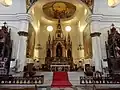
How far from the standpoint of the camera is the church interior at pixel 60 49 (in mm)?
9797

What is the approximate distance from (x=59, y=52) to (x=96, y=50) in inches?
182

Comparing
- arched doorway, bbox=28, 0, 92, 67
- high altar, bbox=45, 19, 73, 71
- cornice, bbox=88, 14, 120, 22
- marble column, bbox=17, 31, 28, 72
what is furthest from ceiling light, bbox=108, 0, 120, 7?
marble column, bbox=17, 31, 28, 72

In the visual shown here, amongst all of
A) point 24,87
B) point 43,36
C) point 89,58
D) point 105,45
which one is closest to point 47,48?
point 43,36

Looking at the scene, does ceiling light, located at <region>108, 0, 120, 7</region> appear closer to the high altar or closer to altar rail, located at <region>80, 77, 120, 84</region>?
the high altar

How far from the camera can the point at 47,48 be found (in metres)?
16.7

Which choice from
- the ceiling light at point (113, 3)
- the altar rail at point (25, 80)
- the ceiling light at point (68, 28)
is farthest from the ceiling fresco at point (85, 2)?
the altar rail at point (25, 80)

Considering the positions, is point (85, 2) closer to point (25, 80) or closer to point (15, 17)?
point (15, 17)

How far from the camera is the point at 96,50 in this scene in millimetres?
12500

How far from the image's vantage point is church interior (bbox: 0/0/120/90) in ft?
32.1

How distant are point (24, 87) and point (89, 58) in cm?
621

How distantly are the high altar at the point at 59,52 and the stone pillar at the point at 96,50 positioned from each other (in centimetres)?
320

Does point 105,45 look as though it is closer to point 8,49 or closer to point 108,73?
point 108,73

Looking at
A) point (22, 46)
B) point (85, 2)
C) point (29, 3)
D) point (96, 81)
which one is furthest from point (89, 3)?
point (96, 81)

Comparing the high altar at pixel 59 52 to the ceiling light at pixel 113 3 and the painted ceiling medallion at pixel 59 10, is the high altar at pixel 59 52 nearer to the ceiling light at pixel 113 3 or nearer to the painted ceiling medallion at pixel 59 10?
the painted ceiling medallion at pixel 59 10
